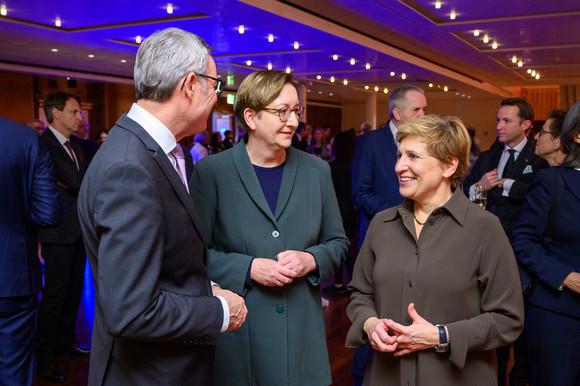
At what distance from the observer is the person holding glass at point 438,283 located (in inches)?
66.2

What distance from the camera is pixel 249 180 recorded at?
204 cm

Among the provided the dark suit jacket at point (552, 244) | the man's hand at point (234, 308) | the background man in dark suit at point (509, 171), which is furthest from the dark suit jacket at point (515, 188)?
the man's hand at point (234, 308)

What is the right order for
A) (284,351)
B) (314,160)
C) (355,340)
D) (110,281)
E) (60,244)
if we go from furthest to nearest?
(60,244)
(314,160)
(284,351)
(355,340)
(110,281)

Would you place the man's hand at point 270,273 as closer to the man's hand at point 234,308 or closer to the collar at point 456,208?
the man's hand at point 234,308

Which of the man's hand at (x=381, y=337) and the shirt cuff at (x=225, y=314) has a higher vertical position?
the shirt cuff at (x=225, y=314)

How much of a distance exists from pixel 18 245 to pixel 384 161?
2.38 meters

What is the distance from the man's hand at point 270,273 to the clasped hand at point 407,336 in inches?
15.0

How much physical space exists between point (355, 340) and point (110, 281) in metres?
0.98

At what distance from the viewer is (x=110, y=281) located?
4.03 ft

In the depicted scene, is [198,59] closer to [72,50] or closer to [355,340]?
[355,340]

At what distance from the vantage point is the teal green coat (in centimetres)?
197

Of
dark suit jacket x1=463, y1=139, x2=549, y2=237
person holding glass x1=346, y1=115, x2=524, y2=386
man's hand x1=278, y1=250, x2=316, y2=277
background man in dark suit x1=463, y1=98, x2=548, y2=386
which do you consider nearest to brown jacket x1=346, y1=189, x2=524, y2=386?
person holding glass x1=346, y1=115, x2=524, y2=386

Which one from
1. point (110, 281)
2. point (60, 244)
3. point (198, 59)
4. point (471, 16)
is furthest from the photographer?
point (471, 16)

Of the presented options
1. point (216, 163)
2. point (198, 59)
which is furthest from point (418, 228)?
point (198, 59)
